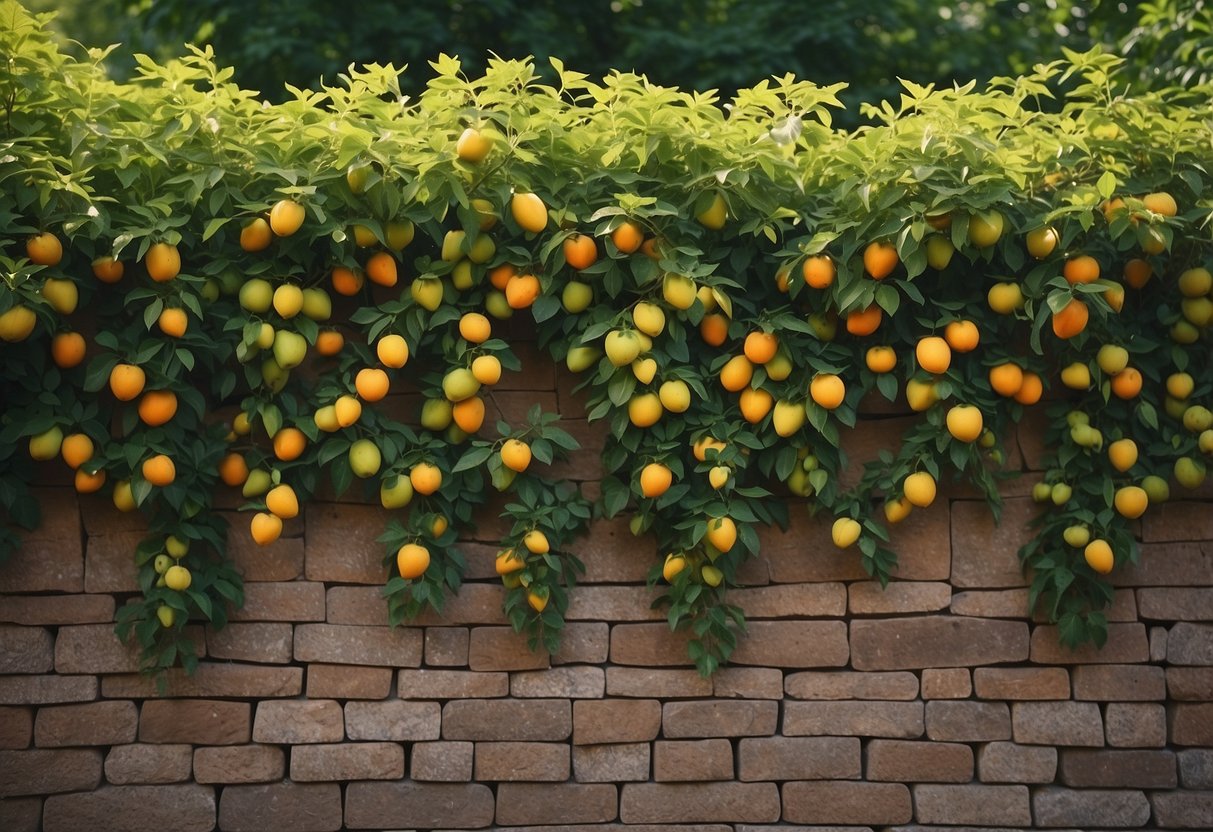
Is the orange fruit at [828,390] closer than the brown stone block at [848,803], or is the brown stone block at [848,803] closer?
the orange fruit at [828,390]

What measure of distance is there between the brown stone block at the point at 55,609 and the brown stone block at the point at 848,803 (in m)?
1.83

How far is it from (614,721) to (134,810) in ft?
4.07

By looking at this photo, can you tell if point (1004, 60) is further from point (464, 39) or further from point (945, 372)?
point (945, 372)

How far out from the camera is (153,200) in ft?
8.14

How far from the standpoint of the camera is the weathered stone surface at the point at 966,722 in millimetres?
2824

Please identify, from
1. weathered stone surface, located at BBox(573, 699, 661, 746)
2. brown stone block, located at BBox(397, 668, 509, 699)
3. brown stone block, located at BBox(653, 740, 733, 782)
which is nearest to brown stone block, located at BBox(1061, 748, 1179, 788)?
brown stone block, located at BBox(653, 740, 733, 782)

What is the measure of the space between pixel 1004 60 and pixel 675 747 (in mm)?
5383

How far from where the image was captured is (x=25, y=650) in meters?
2.71

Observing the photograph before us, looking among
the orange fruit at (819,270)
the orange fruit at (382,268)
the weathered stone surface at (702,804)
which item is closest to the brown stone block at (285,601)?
the orange fruit at (382,268)

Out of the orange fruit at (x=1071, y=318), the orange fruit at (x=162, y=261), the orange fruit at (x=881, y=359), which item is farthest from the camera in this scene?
the orange fruit at (x=881, y=359)

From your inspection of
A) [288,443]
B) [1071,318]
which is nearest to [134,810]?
[288,443]

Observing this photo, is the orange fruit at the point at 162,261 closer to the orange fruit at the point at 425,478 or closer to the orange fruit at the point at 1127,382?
the orange fruit at the point at 425,478

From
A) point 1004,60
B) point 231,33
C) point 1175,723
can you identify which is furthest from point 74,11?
point 1175,723

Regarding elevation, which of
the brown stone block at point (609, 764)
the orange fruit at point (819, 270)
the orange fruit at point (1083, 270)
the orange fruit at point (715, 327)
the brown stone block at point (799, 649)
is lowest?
the brown stone block at point (609, 764)
